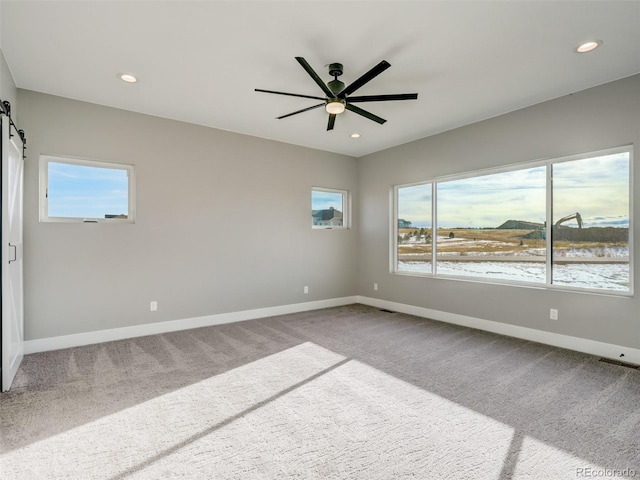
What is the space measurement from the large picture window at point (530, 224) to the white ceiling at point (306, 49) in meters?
0.90

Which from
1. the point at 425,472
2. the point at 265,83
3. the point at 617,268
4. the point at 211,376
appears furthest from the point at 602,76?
the point at 211,376

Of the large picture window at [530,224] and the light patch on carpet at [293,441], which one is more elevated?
the large picture window at [530,224]

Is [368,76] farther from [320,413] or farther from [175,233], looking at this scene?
[175,233]

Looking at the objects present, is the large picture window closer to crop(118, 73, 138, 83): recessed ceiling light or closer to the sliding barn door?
crop(118, 73, 138, 83): recessed ceiling light

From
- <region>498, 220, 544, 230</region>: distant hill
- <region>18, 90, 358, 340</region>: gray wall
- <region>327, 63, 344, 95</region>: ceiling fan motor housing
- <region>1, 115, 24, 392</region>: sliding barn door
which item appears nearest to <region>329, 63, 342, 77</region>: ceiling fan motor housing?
<region>327, 63, 344, 95</region>: ceiling fan motor housing

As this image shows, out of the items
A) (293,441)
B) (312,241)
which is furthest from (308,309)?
(293,441)

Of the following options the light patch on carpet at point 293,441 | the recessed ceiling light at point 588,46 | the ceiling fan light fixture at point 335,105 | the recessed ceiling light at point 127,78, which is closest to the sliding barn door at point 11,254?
the recessed ceiling light at point 127,78

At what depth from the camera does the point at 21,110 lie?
3.51 meters

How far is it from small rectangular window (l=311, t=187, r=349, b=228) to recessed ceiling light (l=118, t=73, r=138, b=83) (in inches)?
123

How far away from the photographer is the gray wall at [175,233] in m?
3.64

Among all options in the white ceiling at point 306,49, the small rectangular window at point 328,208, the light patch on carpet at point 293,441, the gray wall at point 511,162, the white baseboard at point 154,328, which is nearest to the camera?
the light patch on carpet at point 293,441

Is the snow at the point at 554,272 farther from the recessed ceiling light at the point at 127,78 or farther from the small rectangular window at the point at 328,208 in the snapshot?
the recessed ceiling light at the point at 127,78

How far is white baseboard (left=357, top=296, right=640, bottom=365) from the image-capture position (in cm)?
329

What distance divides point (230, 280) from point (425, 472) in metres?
3.70
